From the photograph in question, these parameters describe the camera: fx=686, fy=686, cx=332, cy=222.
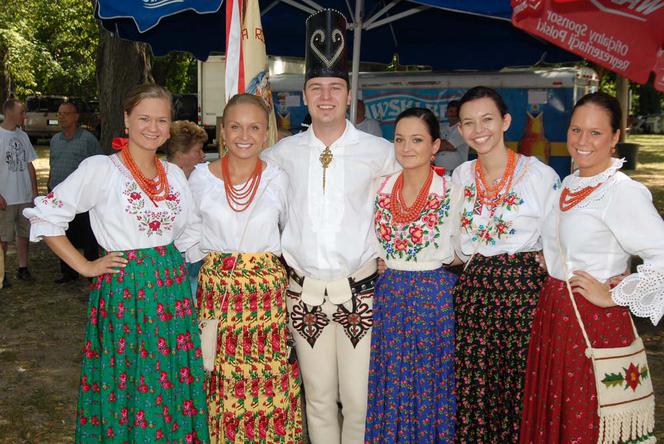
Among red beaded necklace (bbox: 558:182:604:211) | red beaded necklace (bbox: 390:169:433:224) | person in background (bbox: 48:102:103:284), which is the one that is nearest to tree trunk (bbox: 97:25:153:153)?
person in background (bbox: 48:102:103:284)

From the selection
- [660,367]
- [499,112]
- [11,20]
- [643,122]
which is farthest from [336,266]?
[643,122]

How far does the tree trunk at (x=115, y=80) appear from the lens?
812 cm

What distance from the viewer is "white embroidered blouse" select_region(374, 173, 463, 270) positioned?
3031 mm

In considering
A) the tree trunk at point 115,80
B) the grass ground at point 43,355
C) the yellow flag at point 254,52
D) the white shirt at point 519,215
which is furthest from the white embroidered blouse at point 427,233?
the tree trunk at point 115,80

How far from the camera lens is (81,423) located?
9.50ft

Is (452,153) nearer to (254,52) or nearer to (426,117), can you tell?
(254,52)

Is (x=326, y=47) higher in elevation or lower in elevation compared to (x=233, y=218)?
higher

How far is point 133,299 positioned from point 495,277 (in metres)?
1.52

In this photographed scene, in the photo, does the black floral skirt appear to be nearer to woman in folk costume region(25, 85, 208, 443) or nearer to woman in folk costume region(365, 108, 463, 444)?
woman in folk costume region(365, 108, 463, 444)

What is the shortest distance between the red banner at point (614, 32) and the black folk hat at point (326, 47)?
124 centimetres

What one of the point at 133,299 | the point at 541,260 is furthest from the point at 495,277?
the point at 133,299

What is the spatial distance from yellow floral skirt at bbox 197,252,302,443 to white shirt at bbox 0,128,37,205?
176 inches

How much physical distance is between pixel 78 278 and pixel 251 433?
479 cm

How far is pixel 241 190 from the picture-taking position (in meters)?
3.02
